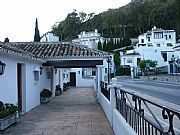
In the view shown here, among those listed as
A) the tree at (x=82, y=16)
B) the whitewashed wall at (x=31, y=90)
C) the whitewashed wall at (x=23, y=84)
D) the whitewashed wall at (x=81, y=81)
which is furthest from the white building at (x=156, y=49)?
the whitewashed wall at (x=31, y=90)

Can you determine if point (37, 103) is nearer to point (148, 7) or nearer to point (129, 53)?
point (129, 53)

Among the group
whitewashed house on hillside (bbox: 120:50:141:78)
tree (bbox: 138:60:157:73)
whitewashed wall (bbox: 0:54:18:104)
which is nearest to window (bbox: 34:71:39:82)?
whitewashed wall (bbox: 0:54:18:104)

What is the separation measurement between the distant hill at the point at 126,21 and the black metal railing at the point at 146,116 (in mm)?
89762

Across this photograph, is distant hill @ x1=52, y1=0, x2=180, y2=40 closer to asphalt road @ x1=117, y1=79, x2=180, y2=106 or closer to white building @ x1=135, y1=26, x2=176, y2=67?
white building @ x1=135, y1=26, x2=176, y2=67

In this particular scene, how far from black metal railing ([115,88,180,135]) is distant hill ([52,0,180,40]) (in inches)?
3534

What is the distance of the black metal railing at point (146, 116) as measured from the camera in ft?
11.9

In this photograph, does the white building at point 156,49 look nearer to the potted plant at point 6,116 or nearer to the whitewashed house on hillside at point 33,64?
the whitewashed house on hillside at point 33,64

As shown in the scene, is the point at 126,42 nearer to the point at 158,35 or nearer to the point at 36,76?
the point at 158,35

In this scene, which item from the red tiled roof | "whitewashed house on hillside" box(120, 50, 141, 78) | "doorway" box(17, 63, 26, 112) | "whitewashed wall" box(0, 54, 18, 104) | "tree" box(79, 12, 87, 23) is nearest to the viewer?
"whitewashed wall" box(0, 54, 18, 104)

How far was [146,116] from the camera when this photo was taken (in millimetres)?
5629

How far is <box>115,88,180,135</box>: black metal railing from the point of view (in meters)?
3.62

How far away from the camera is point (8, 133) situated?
31.8 ft

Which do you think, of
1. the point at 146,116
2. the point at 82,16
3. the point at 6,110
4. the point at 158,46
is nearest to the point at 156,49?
the point at 158,46

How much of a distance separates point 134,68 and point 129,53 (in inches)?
214
